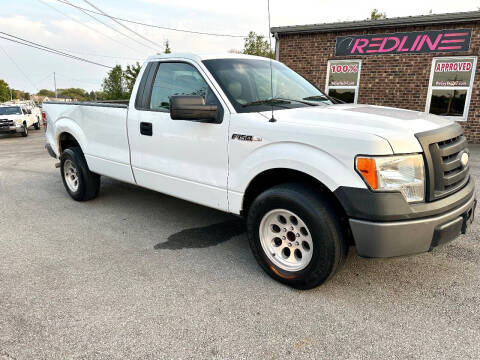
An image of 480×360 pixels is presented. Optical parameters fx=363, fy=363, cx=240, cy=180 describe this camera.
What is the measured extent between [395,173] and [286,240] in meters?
1.04

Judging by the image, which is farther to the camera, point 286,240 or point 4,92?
point 4,92

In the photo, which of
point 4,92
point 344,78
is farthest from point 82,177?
point 4,92

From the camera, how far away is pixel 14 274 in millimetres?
3246

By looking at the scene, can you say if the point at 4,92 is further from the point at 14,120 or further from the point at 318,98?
the point at 318,98

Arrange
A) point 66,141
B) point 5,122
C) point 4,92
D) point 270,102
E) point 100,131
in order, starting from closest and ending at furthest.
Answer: point 270,102 < point 100,131 < point 66,141 < point 5,122 < point 4,92

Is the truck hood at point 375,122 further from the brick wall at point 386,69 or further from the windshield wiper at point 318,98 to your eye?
the brick wall at point 386,69

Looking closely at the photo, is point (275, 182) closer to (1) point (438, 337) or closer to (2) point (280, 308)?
(2) point (280, 308)

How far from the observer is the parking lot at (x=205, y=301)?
231cm

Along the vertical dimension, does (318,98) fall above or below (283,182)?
above

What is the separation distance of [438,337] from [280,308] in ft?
3.47

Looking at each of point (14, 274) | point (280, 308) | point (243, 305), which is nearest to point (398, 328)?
point (280, 308)

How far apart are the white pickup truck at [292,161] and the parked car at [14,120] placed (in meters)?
15.2

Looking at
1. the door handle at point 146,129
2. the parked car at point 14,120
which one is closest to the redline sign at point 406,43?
the door handle at point 146,129

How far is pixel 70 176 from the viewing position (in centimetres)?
552
